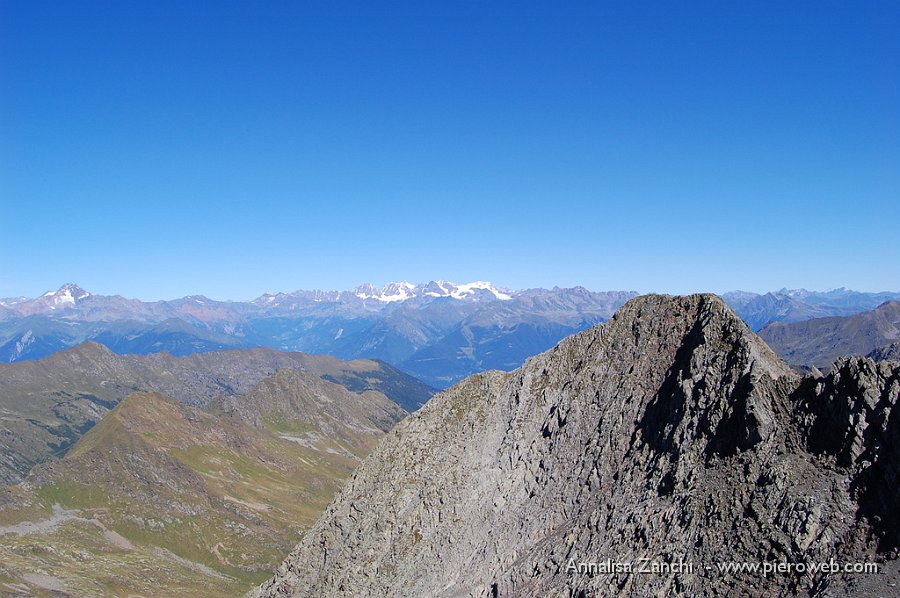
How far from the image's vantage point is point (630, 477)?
2581 inches

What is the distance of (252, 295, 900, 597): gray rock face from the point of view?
4938 cm

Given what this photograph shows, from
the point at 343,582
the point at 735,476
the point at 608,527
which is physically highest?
the point at 735,476

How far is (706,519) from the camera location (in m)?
55.1

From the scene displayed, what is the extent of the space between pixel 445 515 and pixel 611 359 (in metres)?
30.4

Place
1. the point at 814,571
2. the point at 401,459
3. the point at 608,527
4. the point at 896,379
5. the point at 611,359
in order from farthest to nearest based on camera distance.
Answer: the point at 401,459 < the point at 611,359 < the point at 608,527 < the point at 896,379 < the point at 814,571

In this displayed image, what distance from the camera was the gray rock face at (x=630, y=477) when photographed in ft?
162

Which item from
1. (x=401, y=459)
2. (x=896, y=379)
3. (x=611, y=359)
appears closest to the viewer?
(x=896, y=379)

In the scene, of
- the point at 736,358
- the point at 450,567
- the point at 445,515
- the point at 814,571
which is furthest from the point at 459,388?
the point at 814,571

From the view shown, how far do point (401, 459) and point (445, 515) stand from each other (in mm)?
12348

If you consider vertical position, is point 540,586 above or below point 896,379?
below

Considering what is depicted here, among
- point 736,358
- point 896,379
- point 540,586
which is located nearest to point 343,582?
point 540,586

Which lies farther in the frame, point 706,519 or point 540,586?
point 540,586

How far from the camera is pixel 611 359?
262ft

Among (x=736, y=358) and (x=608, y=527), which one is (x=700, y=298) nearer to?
(x=736, y=358)
